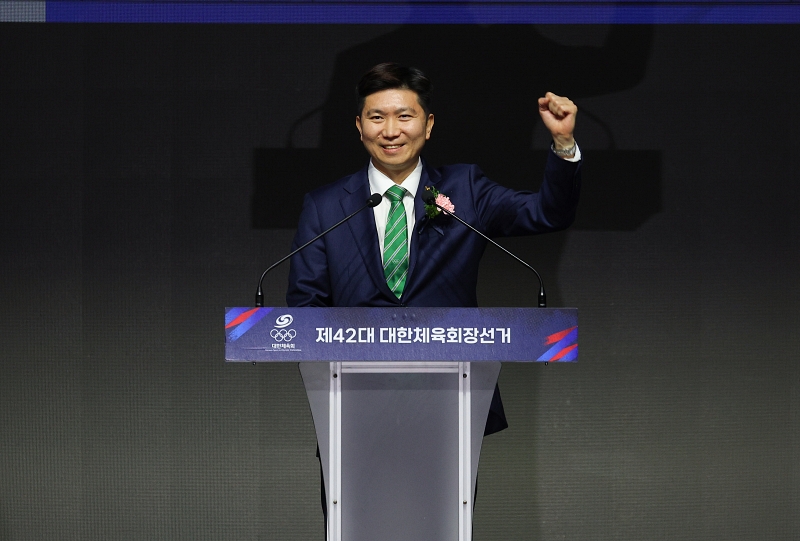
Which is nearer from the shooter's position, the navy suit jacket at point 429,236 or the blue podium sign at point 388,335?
the blue podium sign at point 388,335

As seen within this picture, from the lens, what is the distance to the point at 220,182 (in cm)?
375

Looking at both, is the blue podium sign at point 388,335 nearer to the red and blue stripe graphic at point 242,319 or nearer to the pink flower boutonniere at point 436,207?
the red and blue stripe graphic at point 242,319

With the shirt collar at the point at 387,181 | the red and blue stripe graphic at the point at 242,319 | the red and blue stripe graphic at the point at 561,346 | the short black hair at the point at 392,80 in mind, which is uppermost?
the short black hair at the point at 392,80

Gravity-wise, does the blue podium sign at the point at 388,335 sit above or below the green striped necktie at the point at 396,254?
below

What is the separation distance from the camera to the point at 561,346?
2068 mm

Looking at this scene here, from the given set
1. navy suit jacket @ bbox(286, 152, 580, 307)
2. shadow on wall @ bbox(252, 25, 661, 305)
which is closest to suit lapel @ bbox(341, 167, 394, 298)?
navy suit jacket @ bbox(286, 152, 580, 307)

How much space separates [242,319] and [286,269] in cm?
174

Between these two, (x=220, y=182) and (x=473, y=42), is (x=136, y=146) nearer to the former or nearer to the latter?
(x=220, y=182)

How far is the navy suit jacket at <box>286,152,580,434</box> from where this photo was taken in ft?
8.34

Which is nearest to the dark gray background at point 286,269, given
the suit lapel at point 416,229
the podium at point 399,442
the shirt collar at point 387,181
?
the shirt collar at point 387,181

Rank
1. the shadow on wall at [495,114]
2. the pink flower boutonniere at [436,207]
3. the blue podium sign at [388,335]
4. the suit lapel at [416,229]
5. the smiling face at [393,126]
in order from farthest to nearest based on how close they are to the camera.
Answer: the shadow on wall at [495,114] → the smiling face at [393,126] → the suit lapel at [416,229] → the pink flower boutonniere at [436,207] → the blue podium sign at [388,335]

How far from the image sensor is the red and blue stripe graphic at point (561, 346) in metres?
2.06

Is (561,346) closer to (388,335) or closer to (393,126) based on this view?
(388,335)

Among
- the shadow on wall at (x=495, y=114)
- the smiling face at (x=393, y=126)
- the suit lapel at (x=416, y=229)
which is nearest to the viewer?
the suit lapel at (x=416, y=229)
